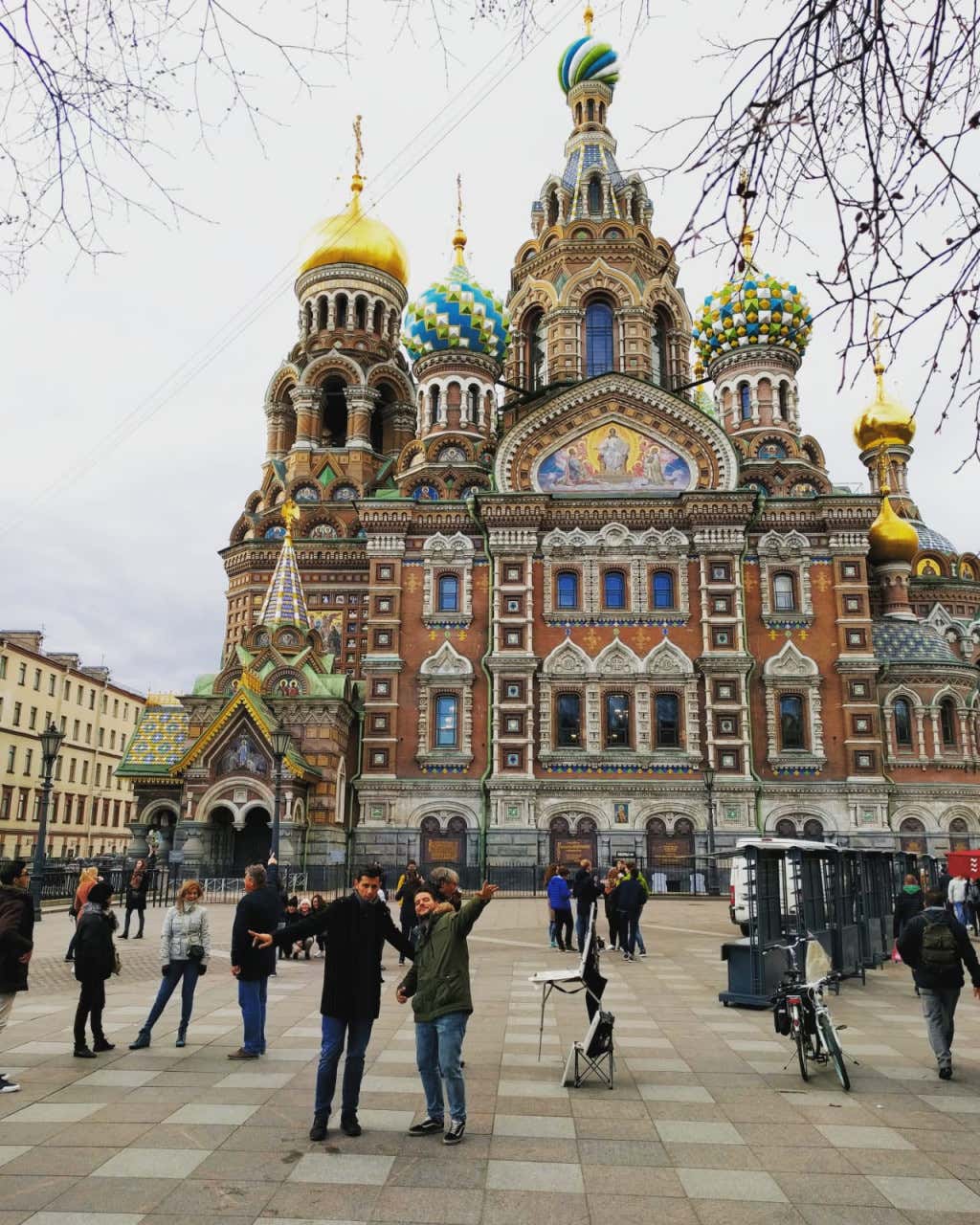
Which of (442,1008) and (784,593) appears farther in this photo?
(784,593)

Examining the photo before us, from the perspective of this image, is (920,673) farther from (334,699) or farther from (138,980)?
(138,980)

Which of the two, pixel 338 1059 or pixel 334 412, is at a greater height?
pixel 334 412

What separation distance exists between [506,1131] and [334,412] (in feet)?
151

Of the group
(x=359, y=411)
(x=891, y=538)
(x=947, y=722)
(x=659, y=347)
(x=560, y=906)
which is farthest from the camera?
(x=359, y=411)

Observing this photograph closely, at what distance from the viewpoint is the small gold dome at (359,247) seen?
164 ft

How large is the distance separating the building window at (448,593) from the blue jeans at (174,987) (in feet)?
90.3

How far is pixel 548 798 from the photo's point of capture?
34.4m

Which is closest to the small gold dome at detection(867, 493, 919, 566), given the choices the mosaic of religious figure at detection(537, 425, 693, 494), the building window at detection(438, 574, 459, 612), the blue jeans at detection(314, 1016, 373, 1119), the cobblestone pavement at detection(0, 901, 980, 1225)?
the mosaic of religious figure at detection(537, 425, 693, 494)

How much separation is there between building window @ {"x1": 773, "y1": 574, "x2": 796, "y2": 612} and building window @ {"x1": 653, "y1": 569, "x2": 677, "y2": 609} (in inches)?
148

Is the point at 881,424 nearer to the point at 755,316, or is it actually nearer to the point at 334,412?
the point at 755,316

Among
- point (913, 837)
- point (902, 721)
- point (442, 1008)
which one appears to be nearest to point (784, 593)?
point (902, 721)

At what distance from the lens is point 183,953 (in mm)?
9422

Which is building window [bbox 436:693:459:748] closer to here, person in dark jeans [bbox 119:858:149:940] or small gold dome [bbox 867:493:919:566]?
person in dark jeans [bbox 119:858:149:940]

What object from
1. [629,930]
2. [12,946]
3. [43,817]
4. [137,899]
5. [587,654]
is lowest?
[629,930]
